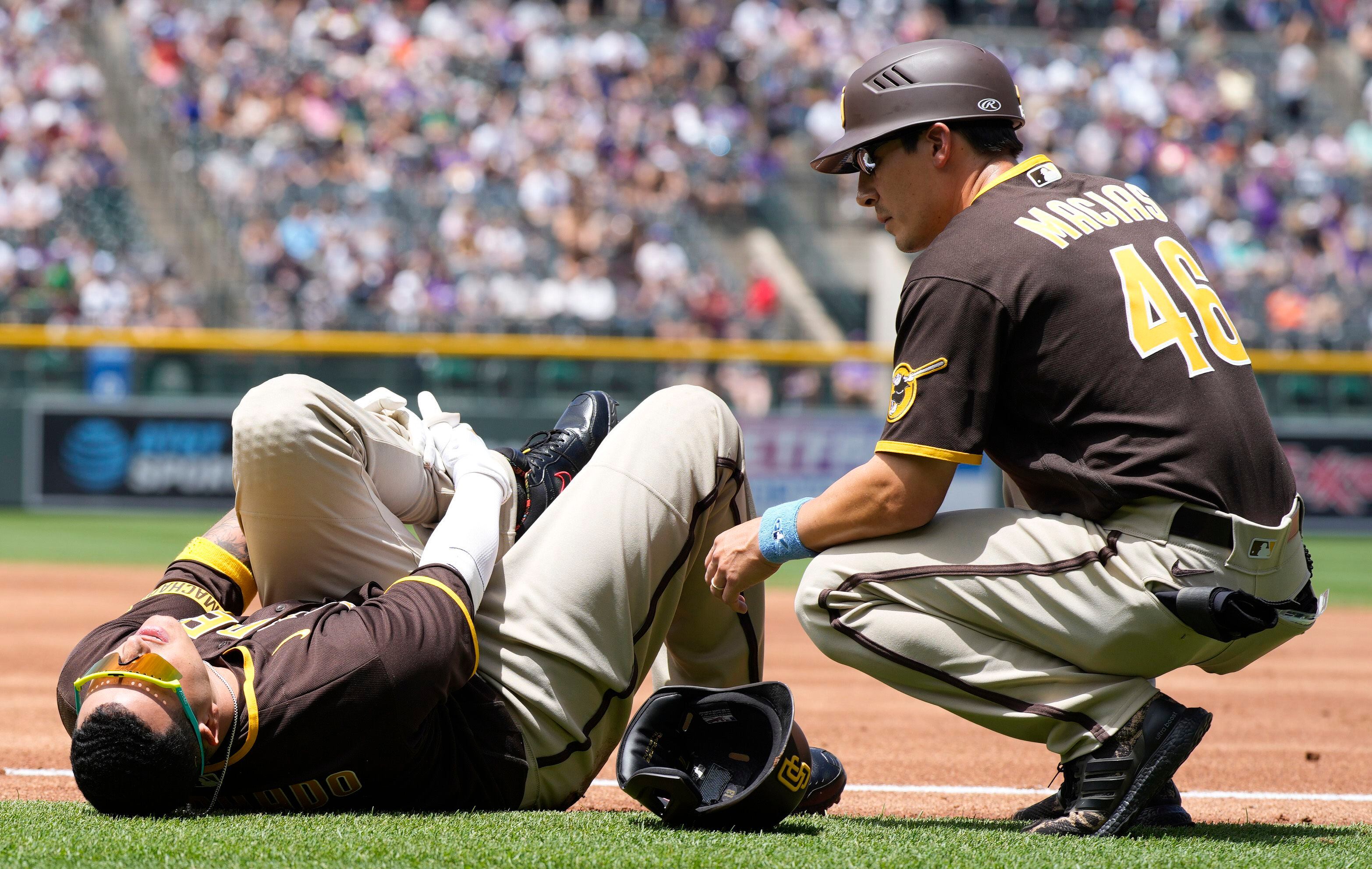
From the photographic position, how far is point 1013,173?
3049 mm

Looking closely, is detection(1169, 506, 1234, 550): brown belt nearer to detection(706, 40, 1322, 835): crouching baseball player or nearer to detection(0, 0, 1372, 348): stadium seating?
detection(706, 40, 1322, 835): crouching baseball player

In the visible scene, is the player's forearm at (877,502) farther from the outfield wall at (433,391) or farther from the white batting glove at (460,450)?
the outfield wall at (433,391)

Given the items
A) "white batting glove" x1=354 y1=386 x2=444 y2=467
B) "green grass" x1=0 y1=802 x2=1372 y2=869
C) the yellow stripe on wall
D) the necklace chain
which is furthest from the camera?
the yellow stripe on wall

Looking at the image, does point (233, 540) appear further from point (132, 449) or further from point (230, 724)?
point (132, 449)

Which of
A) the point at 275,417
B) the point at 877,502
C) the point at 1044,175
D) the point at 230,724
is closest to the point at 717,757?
the point at 877,502

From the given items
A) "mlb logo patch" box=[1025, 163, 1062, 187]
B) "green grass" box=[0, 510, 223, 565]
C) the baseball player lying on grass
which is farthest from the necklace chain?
"green grass" box=[0, 510, 223, 565]

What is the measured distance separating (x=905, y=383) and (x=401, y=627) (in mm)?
1024

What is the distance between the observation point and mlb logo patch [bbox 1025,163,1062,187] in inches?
120

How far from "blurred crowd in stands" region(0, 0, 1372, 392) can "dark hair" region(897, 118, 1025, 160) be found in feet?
35.8

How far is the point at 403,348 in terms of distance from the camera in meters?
13.8

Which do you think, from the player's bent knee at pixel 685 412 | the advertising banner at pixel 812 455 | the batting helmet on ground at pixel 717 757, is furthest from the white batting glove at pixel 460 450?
the advertising banner at pixel 812 455

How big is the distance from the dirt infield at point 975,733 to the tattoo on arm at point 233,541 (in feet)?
2.51

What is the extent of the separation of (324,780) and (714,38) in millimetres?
17112

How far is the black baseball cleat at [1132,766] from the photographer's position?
2795 millimetres
